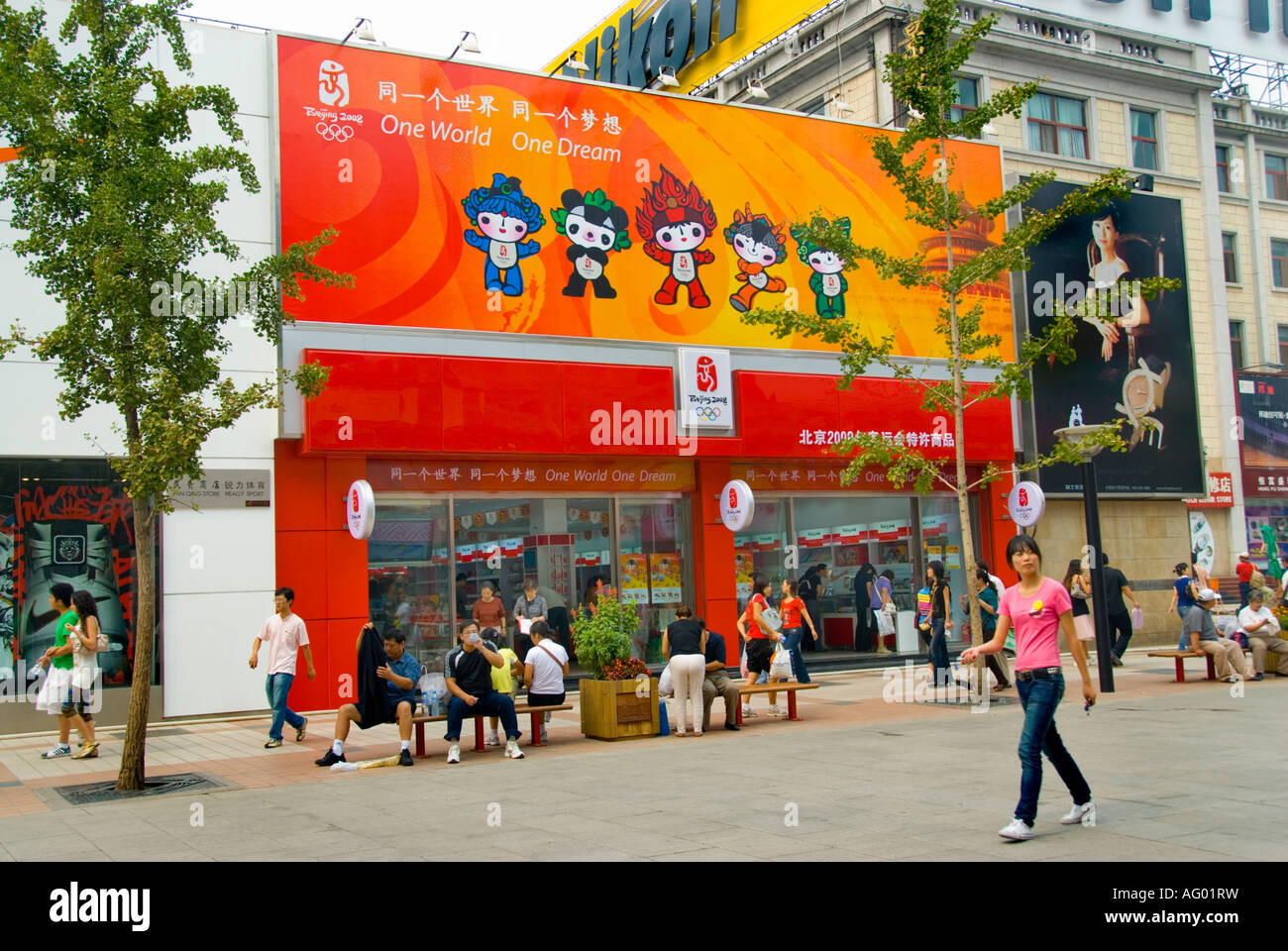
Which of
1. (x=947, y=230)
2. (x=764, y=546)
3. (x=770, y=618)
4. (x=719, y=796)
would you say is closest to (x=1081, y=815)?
(x=719, y=796)

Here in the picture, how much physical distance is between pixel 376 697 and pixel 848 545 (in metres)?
12.4

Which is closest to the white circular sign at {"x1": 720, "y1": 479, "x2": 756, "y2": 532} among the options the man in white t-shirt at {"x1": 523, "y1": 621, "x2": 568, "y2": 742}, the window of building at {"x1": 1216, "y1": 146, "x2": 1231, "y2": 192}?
the man in white t-shirt at {"x1": 523, "y1": 621, "x2": 568, "y2": 742}

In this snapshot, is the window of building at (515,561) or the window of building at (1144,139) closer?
the window of building at (515,561)

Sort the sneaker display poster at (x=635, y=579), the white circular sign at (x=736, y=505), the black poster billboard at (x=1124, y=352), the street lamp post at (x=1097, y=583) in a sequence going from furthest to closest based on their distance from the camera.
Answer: the black poster billboard at (x=1124, y=352) < the sneaker display poster at (x=635, y=579) < the white circular sign at (x=736, y=505) < the street lamp post at (x=1097, y=583)

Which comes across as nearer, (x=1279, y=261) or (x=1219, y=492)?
(x=1219, y=492)

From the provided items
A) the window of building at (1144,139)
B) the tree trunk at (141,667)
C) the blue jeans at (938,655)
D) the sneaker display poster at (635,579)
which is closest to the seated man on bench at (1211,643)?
the blue jeans at (938,655)

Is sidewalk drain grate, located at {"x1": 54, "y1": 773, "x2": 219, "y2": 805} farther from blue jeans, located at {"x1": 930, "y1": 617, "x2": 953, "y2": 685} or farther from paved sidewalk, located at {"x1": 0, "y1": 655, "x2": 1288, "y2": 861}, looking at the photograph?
blue jeans, located at {"x1": 930, "y1": 617, "x2": 953, "y2": 685}

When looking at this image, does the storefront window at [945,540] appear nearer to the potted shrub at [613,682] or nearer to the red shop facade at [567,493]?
the red shop facade at [567,493]

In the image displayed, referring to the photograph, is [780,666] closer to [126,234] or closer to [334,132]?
[126,234]

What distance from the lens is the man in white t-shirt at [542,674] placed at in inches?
515

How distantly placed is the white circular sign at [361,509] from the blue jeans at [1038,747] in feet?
33.1

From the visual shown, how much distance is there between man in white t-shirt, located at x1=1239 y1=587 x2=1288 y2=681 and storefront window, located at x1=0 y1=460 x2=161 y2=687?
52.9 feet

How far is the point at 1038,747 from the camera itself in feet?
23.4
